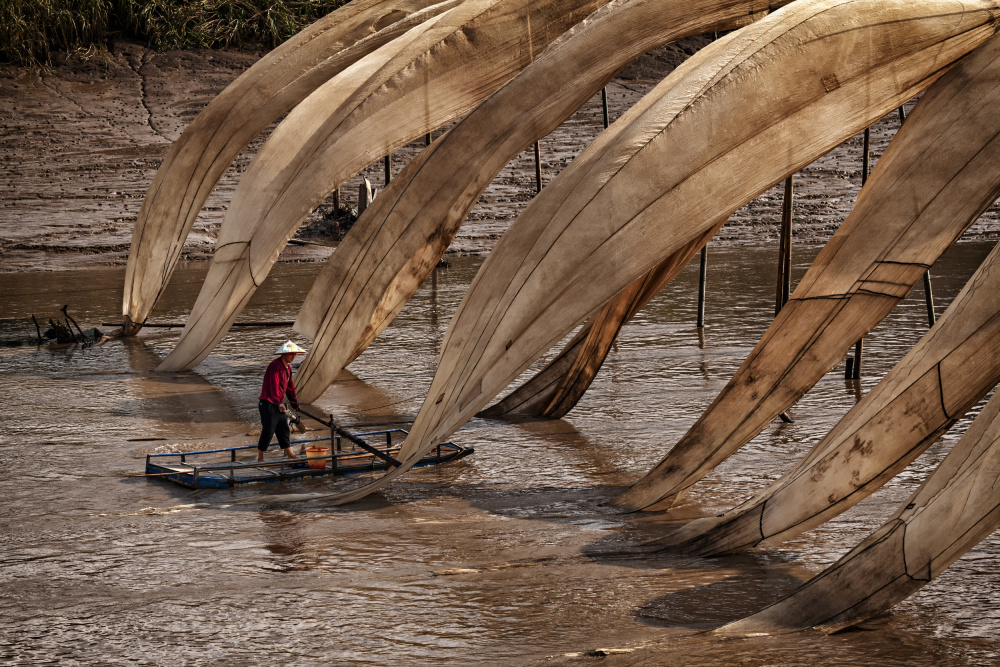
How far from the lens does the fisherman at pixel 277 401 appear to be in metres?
8.63

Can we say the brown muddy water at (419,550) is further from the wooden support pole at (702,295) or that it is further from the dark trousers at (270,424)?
the wooden support pole at (702,295)

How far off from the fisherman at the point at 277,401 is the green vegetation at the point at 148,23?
19391 mm

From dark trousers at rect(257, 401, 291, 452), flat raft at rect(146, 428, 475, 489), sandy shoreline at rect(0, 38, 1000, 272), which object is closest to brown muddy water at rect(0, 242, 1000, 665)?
flat raft at rect(146, 428, 475, 489)

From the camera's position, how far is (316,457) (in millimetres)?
8203

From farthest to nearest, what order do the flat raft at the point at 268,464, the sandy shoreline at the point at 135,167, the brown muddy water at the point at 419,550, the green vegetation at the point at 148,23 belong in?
the green vegetation at the point at 148,23 → the sandy shoreline at the point at 135,167 → the flat raft at the point at 268,464 → the brown muddy water at the point at 419,550

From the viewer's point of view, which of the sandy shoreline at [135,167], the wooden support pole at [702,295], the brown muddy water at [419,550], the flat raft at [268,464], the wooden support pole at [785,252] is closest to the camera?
the brown muddy water at [419,550]

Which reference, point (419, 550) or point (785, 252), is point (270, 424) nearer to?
point (419, 550)

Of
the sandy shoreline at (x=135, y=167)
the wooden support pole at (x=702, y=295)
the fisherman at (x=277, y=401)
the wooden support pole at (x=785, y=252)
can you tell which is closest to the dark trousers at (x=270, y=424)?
the fisherman at (x=277, y=401)

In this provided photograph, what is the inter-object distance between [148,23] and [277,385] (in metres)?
20.4

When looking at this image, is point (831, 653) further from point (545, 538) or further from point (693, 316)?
point (693, 316)

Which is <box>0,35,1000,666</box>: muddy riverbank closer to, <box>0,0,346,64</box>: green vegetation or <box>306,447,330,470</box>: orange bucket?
<box>306,447,330,470</box>: orange bucket

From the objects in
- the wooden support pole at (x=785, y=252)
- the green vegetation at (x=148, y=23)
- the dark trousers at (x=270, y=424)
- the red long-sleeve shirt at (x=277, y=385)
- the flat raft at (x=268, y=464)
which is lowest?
the flat raft at (x=268, y=464)

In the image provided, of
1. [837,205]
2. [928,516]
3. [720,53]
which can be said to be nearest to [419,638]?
[928,516]

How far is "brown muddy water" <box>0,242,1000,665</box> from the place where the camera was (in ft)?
17.4
